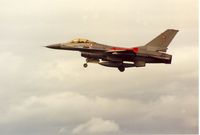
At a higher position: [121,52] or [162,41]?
[162,41]

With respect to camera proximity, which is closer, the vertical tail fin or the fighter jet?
the fighter jet

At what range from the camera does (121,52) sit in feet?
114

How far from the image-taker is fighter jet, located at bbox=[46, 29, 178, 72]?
3500 centimetres

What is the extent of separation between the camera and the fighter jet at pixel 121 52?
35000 mm

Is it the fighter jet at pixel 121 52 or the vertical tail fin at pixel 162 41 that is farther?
the vertical tail fin at pixel 162 41

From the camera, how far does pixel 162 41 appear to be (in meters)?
36.8

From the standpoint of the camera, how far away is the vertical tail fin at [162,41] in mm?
36144

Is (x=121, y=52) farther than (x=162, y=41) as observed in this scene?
No

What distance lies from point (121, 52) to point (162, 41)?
4927 mm

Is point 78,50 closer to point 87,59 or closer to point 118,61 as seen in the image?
point 87,59

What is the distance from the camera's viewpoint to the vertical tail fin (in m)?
36.1

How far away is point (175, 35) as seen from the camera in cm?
3712

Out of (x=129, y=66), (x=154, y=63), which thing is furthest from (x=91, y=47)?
(x=154, y=63)

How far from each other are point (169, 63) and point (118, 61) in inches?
197
